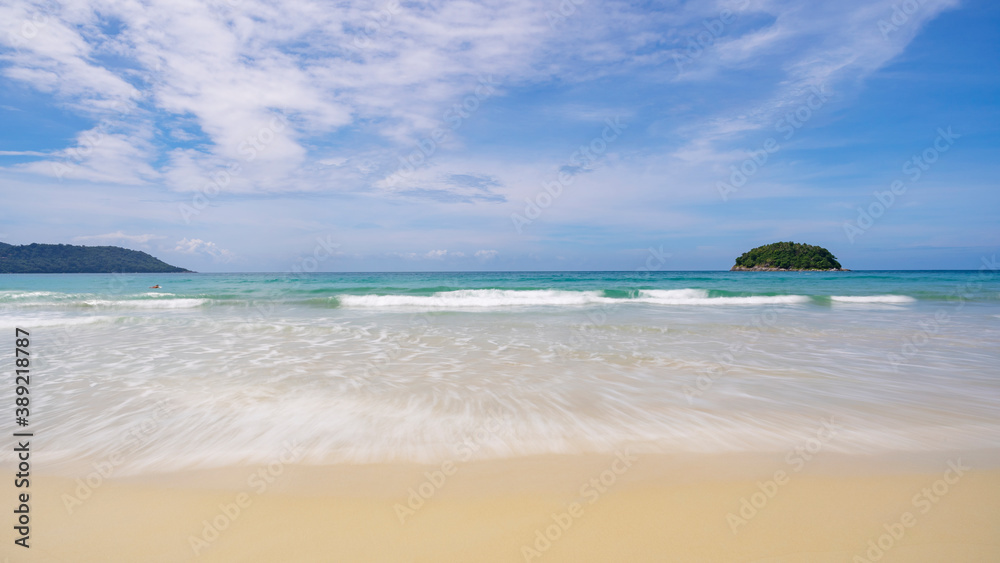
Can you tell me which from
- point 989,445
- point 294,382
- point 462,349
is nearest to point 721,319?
point 462,349

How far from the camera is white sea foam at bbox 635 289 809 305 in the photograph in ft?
65.7

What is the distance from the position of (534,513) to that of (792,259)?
85969mm

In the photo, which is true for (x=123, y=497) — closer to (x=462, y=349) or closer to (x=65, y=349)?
(x=462, y=349)

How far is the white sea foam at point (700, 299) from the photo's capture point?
20016 mm
